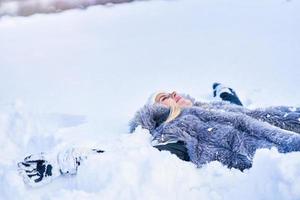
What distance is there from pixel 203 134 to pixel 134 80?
0.82 m

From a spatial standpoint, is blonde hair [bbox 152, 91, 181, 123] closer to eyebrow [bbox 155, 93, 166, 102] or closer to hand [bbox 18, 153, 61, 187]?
eyebrow [bbox 155, 93, 166, 102]

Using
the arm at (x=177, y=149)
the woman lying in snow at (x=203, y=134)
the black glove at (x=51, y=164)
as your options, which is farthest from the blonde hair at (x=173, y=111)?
the black glove at (x=51, y=164)

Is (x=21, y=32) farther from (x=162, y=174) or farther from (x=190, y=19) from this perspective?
(x=162, y=174)

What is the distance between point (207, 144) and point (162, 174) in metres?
0.30

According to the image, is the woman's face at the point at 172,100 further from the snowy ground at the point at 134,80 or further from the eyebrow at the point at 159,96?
the snowy ground at the point at 134,80

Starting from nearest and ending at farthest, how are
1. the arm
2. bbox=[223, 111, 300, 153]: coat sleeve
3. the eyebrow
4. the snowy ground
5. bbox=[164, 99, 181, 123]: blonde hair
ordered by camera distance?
1. the snowy ground
2. bbox=[223, 111, 300, 153]: coat sleeve
3. the arm
4. bbox=[164, 99, 181, 123]: blonde hair
5. the eyebrow

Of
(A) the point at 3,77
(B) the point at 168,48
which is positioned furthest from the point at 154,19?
(A) the point at 3,77

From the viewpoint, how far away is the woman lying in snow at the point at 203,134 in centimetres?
129

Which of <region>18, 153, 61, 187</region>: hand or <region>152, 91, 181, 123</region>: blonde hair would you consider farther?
<region>152, 91, 181, 123</region>: blonde hair

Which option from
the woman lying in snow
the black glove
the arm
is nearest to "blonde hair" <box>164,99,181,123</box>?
the woman lying in snow

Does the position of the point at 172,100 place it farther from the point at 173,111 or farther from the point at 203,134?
the point at 203,134

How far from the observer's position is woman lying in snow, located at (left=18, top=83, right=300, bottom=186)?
1.29 meters

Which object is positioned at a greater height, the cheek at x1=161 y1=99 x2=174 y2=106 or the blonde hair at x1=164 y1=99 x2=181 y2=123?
the cheek at x1=161 y1=99 x2=174 y2=106

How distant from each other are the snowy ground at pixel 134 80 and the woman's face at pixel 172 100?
0.50 ft
